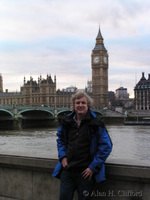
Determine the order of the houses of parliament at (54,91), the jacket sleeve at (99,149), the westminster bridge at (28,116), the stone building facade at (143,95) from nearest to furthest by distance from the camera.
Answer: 1. the jacket sleeve at (99,149)
2. the westminster bridge at (28,116)
3. the houses of parliament at (54,91)
4. the stone building facade at (143,95)

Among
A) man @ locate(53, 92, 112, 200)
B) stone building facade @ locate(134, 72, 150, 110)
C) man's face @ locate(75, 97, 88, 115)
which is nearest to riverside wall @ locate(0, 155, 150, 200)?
man @ locate(53, 92, 112, 200)

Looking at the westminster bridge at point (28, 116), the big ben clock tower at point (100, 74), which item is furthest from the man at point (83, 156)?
the big ben clock tower at point (100, 74)

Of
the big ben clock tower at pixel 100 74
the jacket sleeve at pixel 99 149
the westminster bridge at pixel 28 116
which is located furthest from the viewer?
the big ben clock tower at pixel 100 74

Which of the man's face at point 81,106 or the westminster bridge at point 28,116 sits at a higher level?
the man's face at point 81,106

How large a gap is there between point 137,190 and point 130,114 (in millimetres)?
54265

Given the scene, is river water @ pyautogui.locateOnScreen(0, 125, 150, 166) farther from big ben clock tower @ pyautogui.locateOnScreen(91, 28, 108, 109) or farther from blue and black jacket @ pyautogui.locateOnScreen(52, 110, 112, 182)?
big ben clock tower @ pyautogui.locateOnScreen(91, 28, 108, 109)

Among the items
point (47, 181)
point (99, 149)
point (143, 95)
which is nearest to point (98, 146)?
point (99, 149)

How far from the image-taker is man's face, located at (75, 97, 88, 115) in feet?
8.59

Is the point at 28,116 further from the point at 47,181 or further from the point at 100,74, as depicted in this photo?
the point at 100,74

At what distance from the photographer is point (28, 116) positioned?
41906mm

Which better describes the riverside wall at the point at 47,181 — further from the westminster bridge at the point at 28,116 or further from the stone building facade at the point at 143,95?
the stone building facade at the point at 143,95

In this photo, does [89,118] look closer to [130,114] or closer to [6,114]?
[6,114]

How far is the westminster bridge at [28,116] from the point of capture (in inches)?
1396

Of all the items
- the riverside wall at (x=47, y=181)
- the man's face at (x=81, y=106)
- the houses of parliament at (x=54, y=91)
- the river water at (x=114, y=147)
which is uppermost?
the houses of parliament at (x=54, y=91)
